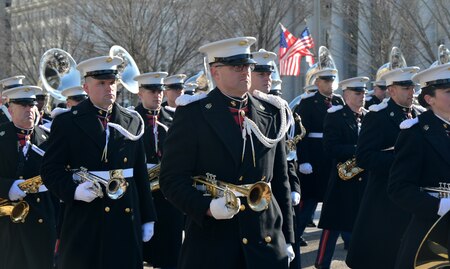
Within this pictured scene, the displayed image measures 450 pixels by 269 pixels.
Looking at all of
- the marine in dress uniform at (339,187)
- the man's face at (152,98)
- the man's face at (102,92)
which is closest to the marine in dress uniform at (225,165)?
the man's face at (102,92)

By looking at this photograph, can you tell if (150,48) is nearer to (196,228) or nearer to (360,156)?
(360,156)

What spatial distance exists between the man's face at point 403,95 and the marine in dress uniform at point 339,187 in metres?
1.75

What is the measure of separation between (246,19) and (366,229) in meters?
19.1

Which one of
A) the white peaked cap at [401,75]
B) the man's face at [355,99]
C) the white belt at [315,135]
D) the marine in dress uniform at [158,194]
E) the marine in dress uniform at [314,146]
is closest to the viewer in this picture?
the white peaked cap at [401,75]

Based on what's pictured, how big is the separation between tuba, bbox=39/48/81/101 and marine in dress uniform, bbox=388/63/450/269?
20.5ft

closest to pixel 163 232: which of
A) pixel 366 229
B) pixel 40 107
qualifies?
pixel 366 229

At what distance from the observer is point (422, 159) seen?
18.4ft

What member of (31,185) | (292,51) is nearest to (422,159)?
(31,185)

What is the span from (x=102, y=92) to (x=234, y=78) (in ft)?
5.11

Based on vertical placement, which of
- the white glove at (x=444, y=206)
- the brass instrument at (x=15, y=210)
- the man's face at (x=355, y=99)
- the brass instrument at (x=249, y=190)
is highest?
the man's face at (x=355, y=99)

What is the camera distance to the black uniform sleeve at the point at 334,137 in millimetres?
9484

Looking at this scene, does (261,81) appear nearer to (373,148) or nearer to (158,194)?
(373,148)

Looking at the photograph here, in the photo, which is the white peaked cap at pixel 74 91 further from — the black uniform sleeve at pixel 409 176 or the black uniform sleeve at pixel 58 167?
the black uniform sleeve at pixel 409 176

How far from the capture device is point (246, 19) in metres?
25.9
